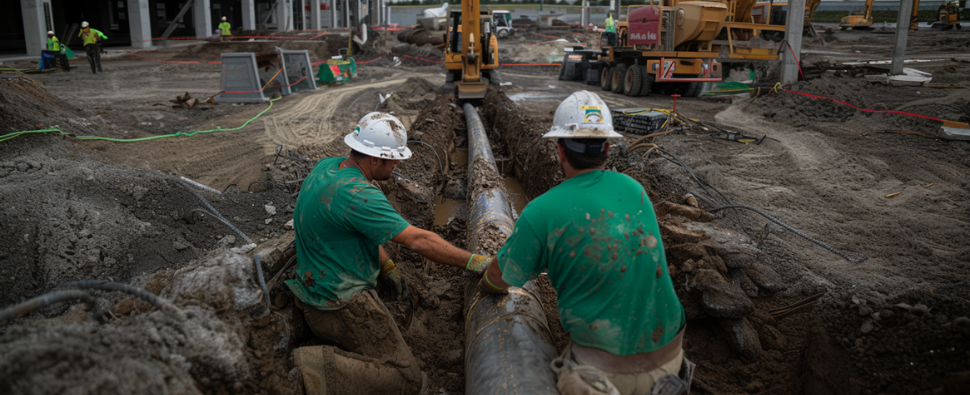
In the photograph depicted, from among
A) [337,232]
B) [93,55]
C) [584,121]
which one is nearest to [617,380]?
A: [584,121]

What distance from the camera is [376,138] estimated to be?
2.94 meters

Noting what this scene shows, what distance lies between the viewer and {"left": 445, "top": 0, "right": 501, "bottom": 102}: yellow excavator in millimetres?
12328

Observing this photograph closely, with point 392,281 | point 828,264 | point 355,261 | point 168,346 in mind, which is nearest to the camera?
point 168,346

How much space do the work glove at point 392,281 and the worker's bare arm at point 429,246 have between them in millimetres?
788

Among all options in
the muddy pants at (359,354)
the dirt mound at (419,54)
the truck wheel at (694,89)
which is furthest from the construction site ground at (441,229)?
the dirt mound at (419,54)

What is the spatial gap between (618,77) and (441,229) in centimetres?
1190

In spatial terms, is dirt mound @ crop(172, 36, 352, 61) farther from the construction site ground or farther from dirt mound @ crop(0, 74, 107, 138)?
the construction site ground

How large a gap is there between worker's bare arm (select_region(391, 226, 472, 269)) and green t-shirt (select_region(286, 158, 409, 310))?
1.9 inches

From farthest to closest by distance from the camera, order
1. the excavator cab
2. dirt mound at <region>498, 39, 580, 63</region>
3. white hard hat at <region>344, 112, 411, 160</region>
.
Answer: dirt mound at <region>498, 39, 580, 63</region> → the excavator cab → white hard hat at <region>344, 112, 411, 160</region>

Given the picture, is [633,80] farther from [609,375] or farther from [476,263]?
[609,375]

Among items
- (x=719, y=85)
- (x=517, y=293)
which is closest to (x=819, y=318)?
(x=517, y=293)

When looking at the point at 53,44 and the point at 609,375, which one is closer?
the point at 609,375

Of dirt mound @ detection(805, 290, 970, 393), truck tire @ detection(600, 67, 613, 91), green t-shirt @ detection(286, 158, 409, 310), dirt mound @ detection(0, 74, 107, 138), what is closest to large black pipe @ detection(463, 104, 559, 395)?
green t-shirt @ detection(286, 158, 409, 310)

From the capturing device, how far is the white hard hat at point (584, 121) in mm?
2195
